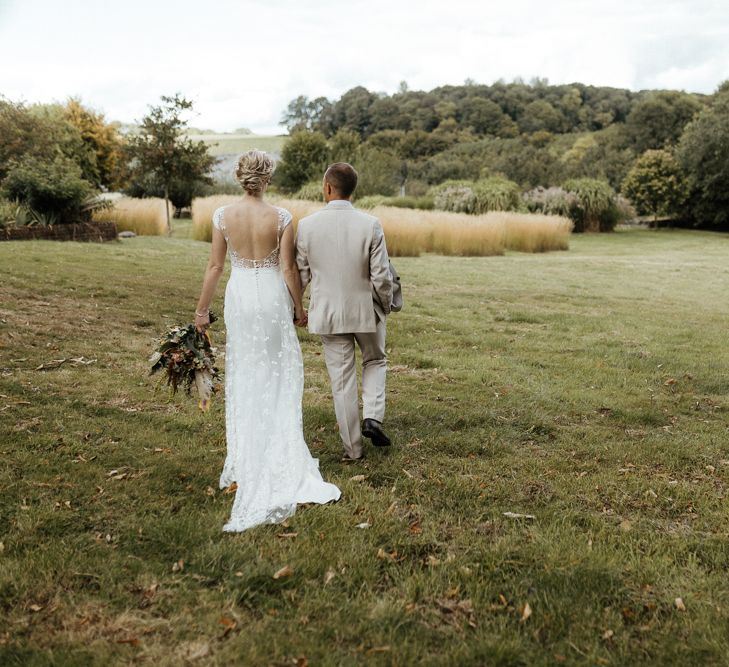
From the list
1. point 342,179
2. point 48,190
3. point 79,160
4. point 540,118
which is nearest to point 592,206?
point 79,160

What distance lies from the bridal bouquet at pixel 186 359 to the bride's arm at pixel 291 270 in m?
0.59

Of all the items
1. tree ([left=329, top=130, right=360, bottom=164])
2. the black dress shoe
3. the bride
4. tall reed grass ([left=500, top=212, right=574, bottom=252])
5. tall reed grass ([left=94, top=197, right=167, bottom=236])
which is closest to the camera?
the bride

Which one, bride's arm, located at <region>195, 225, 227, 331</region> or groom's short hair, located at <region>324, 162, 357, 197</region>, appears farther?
groom's short hair, located at <region>324, 162, 357, 197</region>

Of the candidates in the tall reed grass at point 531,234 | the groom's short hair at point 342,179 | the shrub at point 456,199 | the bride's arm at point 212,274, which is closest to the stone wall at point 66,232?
the tall reed grass at point 531,234

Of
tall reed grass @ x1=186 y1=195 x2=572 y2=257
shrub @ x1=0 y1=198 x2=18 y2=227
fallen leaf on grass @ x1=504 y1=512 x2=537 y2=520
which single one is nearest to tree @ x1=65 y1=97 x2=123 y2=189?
tall reed grass @ x1=186 y1=195 x2=572 y2=257

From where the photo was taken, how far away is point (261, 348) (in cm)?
470

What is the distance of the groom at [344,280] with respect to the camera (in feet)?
16.6

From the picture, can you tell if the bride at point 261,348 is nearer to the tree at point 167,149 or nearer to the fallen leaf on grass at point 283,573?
the fallen leaf on grass at point 283,573

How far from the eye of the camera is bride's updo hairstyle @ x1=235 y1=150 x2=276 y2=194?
4.47 metres

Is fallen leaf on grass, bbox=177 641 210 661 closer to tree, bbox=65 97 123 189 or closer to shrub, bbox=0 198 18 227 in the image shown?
shrub, bbox=0 198 18 227

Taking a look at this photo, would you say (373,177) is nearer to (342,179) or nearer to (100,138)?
(100,138)

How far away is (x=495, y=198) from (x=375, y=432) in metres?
26.9

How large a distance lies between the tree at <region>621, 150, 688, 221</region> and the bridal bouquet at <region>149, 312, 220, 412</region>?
126 feet

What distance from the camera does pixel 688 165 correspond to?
3875 cm
